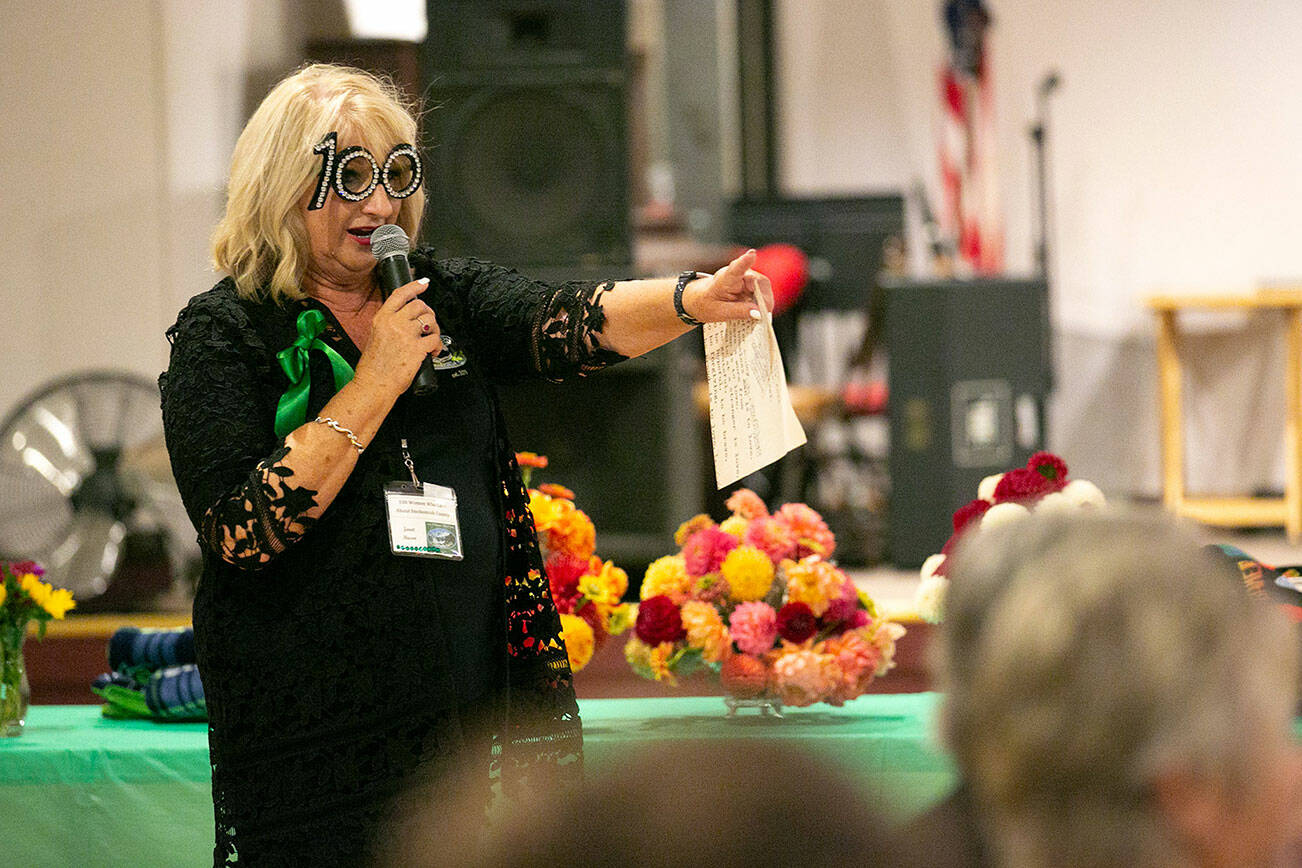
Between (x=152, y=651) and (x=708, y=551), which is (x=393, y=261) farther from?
(x=152, y=651)

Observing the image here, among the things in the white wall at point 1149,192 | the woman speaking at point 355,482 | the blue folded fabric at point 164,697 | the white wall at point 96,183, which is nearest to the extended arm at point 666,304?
the woman speaking at point 355,482

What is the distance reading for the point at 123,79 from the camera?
4.83 meters

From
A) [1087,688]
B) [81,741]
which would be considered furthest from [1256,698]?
[81,741]

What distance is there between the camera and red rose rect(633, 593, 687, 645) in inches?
82.7

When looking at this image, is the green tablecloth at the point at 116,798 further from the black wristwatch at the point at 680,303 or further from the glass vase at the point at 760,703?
the black wristwatch at the point at 680,303

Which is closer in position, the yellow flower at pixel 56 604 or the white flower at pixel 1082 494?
the white flower at pixel 1082 494

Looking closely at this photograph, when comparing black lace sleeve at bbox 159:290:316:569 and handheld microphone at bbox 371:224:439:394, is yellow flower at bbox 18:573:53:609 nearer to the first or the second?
black lace sleeve at bbox 159:290:316:569

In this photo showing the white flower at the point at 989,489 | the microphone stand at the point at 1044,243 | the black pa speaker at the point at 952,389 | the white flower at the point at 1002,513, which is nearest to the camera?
the white flower at the point at 1002,513

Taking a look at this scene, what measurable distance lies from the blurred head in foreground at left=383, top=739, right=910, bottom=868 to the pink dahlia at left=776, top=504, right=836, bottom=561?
1.76 m

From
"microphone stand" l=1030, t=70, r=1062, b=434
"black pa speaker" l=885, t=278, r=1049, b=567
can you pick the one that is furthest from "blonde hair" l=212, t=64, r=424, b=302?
"microphone stand" l=1030, t=70, r=1062, b=434

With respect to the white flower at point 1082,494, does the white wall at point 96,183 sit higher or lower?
higher

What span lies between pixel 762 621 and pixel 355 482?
0.78 metres

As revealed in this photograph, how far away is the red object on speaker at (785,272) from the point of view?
6.27 m

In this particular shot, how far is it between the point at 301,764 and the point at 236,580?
21 cm
